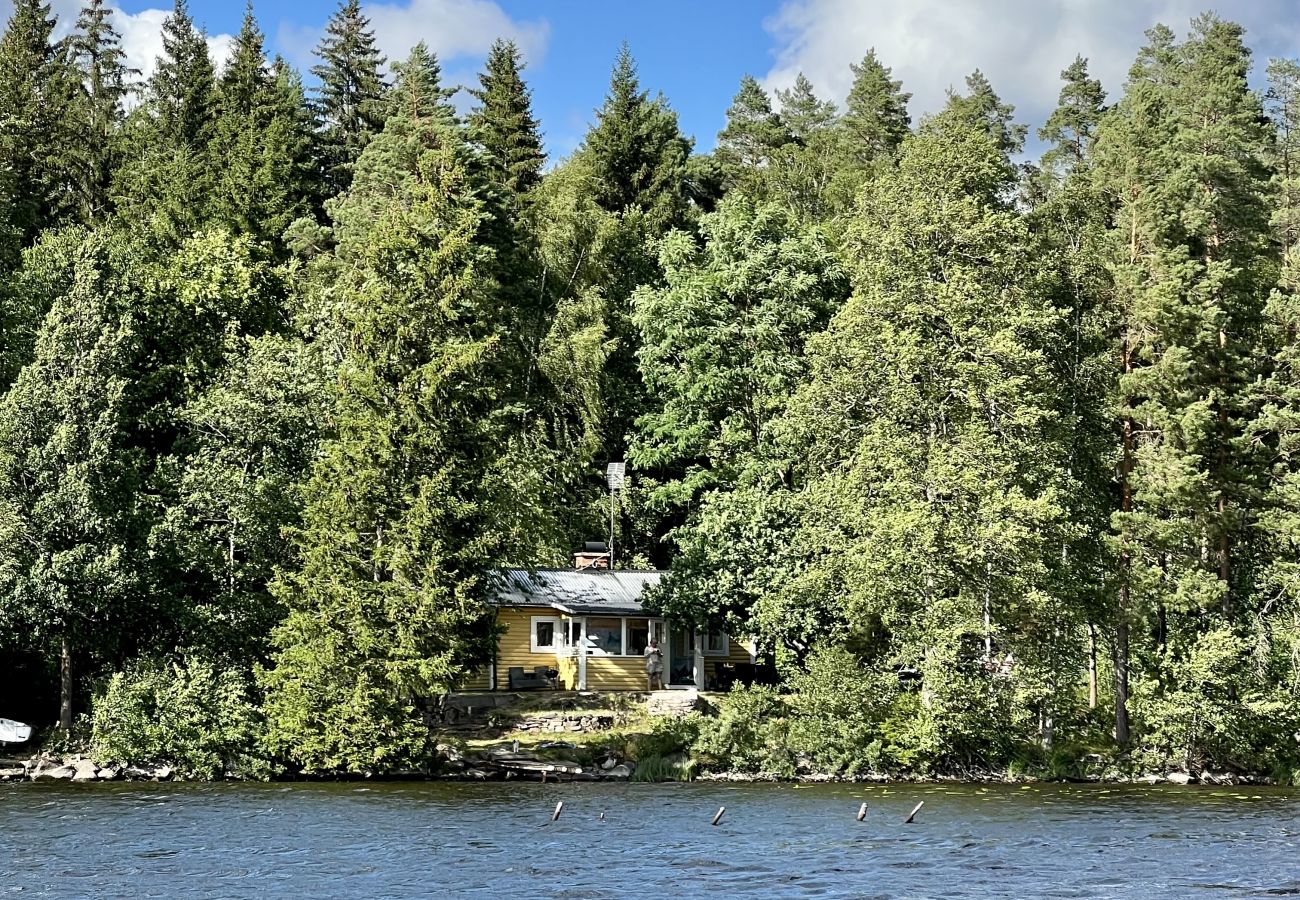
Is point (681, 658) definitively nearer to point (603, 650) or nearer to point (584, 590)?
point (603, 650)

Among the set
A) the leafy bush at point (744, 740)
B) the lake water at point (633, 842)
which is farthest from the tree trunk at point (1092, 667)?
the leafy bush at point (744, 740)

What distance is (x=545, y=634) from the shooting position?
5253 centimetres

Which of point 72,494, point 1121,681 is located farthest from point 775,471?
point 72,494

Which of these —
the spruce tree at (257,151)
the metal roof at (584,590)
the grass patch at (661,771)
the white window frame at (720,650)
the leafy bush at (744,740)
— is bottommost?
the grass patch at (661,771)

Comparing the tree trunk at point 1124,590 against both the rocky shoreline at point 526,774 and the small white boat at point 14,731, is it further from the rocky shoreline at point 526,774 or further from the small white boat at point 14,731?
the small white boat at point 14,731

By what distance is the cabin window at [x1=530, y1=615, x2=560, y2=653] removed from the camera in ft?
171

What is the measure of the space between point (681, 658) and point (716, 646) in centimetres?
169

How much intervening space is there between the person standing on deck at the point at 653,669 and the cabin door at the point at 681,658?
1.21m

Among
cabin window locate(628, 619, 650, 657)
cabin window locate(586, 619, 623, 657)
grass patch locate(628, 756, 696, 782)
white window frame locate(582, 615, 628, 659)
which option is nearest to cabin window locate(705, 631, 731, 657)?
Result: cabin window locate(628, 619, 650, 657)

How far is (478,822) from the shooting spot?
29984 mm

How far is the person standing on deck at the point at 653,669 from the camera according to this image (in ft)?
170

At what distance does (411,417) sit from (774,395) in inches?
580

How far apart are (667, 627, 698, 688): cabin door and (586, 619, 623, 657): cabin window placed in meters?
2.17

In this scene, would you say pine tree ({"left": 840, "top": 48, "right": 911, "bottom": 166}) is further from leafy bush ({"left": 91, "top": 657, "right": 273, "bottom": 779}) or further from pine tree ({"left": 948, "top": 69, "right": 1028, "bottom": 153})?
leafy bush ({"left": 91, "top": 657, "right": 273, "bottom": 779})
